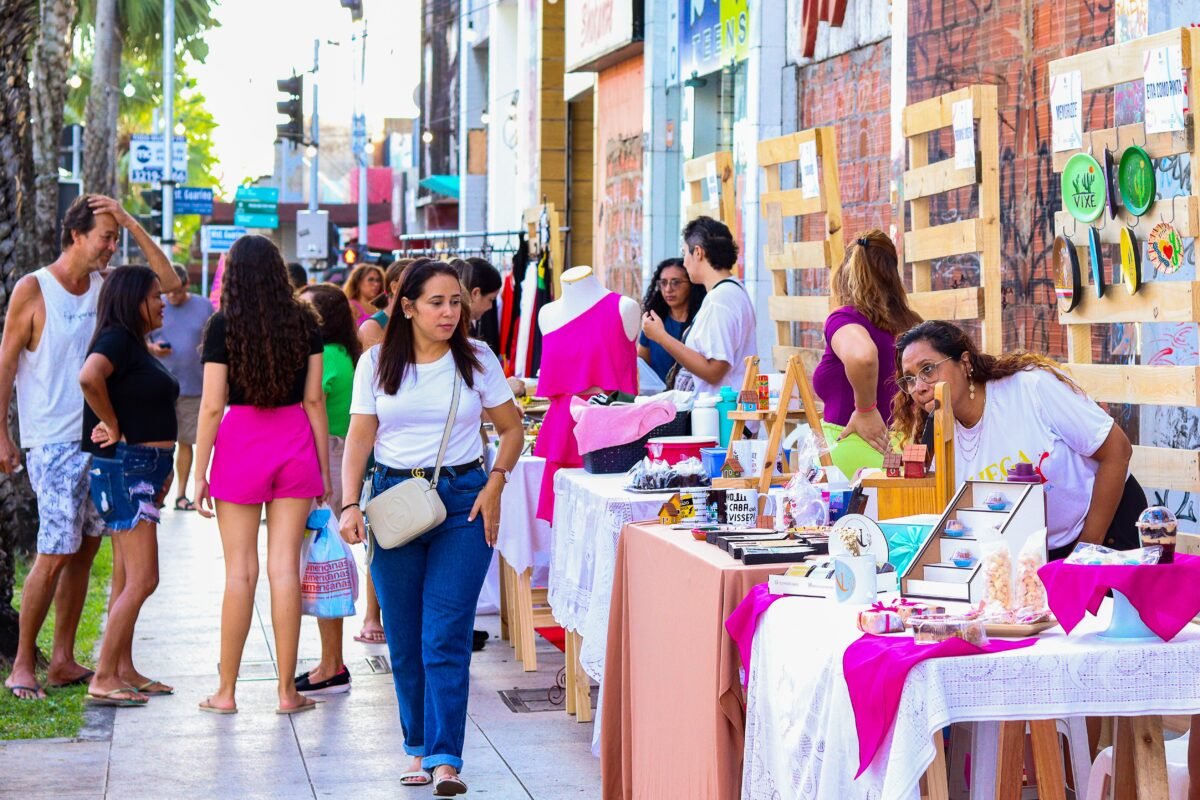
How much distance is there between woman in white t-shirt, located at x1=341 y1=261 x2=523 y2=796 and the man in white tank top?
1989 millimetres

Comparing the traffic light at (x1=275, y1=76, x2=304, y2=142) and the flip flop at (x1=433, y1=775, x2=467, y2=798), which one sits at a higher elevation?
the traffic light at (x1=275, y1=76, x2=304, y2=142)

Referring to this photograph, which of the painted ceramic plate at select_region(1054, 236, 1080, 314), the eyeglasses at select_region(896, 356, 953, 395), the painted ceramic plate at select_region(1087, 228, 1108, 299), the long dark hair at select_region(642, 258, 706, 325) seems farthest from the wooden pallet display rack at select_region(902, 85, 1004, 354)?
the eyeglasses at select_region(896, 356, 953, 395)

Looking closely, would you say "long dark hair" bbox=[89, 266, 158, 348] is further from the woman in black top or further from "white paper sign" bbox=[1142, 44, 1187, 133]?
"white paper sign" bbox=[1142, 44, 1187, 133]

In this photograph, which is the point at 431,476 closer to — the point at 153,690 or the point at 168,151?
the point at 153,690

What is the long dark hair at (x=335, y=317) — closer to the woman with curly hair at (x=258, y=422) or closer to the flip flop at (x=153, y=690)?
the woman with curly hair at (x=258, y=422)

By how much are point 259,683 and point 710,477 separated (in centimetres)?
293

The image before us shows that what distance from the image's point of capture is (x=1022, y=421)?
4699mm

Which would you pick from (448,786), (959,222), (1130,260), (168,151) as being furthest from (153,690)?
(168,151)

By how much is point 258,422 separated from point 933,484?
10.7 ft

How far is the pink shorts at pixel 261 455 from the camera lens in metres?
6.84

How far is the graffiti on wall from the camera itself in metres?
15.1

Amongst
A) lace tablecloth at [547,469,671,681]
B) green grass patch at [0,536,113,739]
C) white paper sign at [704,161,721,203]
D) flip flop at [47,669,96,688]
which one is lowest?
green grass patch at [0,536,113,739]

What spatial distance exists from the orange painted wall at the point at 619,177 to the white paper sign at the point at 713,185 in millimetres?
4723

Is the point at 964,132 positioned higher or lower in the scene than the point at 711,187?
lower
